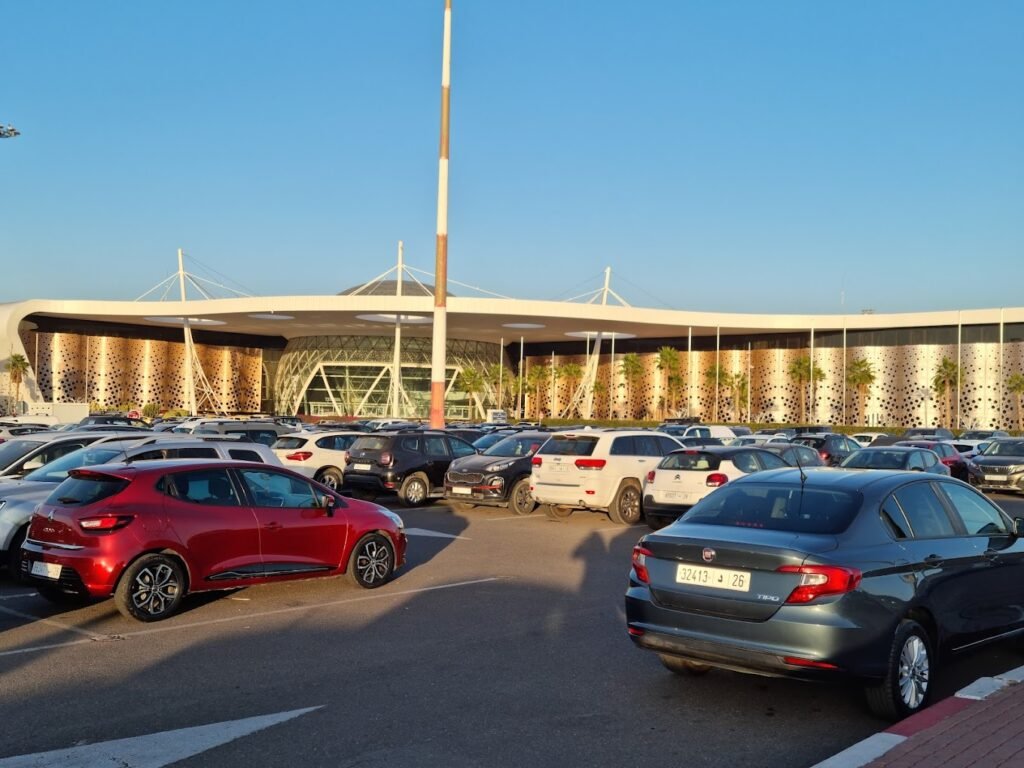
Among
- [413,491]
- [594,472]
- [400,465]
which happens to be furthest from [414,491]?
[594,472]

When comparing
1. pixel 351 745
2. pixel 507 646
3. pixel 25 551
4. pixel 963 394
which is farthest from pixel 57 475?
pixel 963 394

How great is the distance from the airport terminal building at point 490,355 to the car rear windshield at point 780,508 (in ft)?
198

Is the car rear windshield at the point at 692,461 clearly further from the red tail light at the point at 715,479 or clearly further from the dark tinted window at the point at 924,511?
the dark tinted window at the point at 924,511

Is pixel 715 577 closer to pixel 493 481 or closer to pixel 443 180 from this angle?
pixel 493 481

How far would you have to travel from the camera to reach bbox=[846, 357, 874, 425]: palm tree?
78688 millimetres

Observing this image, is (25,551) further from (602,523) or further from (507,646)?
(602,523)

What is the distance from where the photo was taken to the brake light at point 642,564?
6.59 metres

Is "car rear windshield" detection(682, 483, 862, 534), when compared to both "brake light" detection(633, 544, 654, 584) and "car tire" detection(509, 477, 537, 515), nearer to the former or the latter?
"brake light" detection(633, 544, 654, 584)

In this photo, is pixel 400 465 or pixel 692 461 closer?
pixel 692 461

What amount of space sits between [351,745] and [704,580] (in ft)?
7.62

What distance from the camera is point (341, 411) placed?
9494 centimetres

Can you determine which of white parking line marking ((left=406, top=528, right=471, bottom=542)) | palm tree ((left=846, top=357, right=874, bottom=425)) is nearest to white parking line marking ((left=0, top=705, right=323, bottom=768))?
white parking line marking ((left=406, top=528, right=471, bottom=542))

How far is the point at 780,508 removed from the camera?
22.3 ft

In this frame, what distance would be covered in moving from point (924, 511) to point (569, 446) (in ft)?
36.9
